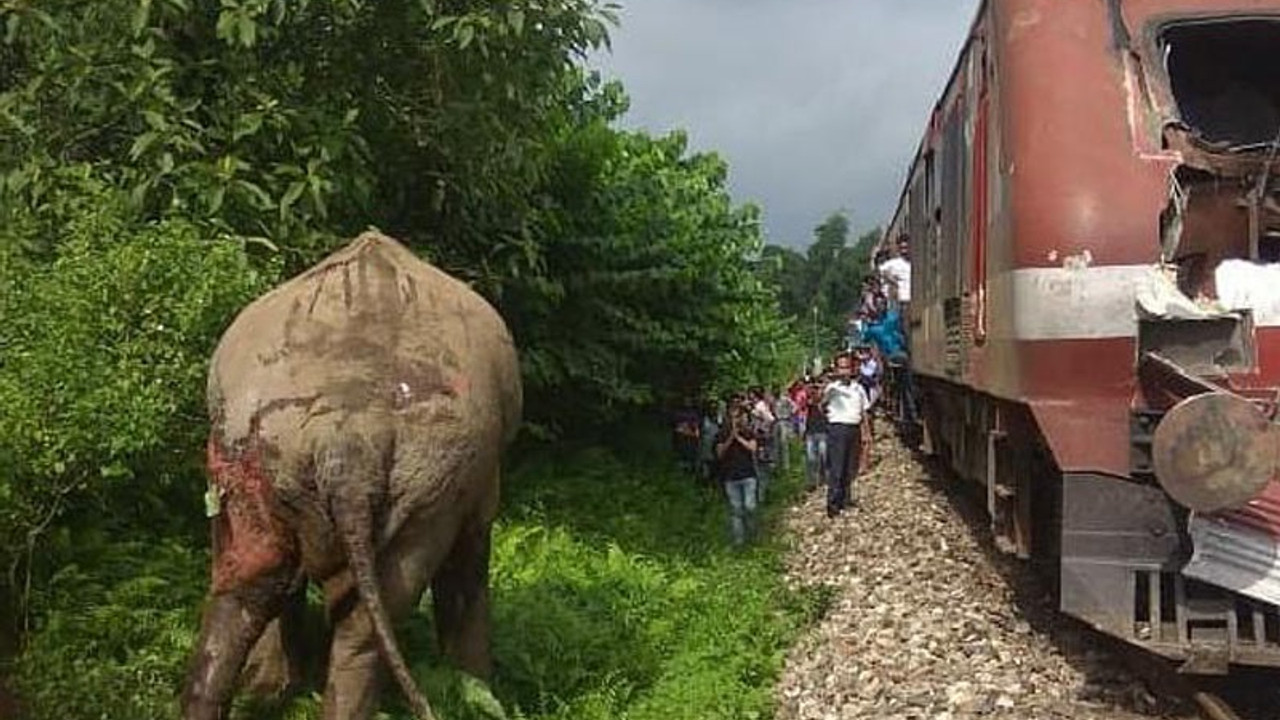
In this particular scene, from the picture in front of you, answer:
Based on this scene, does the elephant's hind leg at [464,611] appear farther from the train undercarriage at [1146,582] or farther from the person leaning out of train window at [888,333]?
the person leaning out of train window at [888,333]

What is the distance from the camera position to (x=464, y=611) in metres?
7.51

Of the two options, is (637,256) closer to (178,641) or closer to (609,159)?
(609,159)

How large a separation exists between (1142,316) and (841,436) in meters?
8.62

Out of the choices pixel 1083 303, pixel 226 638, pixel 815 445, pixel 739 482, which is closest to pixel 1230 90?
pixel 1083 303

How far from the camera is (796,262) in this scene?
10600 centimetres

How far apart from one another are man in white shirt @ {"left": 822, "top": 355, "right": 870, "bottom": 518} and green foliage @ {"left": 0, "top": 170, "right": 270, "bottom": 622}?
880 cm

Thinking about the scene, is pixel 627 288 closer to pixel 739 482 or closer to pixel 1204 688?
pixel 739 482

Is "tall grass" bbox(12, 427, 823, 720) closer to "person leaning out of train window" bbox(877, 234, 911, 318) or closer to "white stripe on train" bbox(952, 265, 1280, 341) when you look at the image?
"white stripe on train" bbox(952, 265, 1280, 341)

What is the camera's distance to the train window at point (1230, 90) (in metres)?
8.88

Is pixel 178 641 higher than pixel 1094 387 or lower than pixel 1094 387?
lower

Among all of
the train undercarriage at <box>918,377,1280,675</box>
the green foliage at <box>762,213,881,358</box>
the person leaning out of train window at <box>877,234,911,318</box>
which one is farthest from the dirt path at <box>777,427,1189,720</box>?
the green foliage at <box>762,213,881,358</box>

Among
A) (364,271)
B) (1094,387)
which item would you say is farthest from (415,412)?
(1094,387)

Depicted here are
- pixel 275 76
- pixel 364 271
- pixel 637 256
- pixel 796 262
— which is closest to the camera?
pixel 364 271

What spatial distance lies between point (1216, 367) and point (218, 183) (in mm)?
5012
